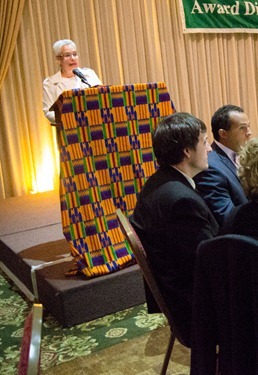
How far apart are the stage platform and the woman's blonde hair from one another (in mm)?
1248

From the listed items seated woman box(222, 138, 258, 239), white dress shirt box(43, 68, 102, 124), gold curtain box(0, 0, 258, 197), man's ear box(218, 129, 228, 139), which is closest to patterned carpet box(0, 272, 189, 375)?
man's ear box(218, 129, 228, 139)

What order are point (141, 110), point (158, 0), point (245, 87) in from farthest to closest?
1. point (245, 87)
2. point (158, 0)
3. point (141, 110)

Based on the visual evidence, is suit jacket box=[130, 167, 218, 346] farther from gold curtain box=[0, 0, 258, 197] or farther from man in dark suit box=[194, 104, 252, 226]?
gold curtain box=[0, 0, 258, 197]

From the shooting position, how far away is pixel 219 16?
6238 mm

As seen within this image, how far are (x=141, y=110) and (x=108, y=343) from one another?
1175 millimetres

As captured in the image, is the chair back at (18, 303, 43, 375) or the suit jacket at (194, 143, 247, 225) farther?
the suit jacket at (194, 143, 247, 225)

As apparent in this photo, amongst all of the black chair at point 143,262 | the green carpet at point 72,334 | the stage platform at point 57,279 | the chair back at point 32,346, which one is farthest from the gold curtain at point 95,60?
the chair back at point 32,346

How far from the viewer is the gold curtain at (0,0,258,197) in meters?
5.16

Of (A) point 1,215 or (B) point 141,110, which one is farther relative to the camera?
(A) point 1,215

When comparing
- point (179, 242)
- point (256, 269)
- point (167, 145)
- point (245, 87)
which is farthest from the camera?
point (245, 87)

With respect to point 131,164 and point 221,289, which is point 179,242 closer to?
point 221,289

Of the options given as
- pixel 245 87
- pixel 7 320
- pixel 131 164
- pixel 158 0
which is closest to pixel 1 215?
pixel 7 320

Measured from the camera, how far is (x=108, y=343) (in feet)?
7.52

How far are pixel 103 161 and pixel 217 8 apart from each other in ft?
14.2
